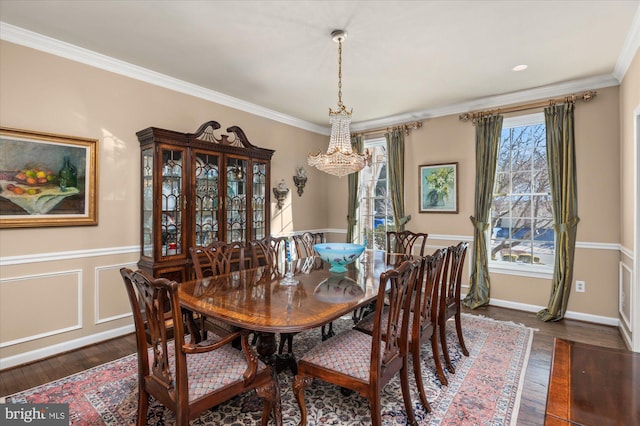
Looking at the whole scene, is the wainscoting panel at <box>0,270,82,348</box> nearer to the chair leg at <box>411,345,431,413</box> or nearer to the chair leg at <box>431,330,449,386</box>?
the chair leg at <box>411,345,431,413</box>

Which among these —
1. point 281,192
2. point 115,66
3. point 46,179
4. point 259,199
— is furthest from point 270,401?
→ point 281,192

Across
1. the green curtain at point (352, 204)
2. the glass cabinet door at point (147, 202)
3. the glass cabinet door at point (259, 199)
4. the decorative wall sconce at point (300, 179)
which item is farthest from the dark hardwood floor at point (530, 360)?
the decorative wall sconce at point (300, 179)

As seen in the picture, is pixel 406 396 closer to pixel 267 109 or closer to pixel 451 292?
pixel 451 292

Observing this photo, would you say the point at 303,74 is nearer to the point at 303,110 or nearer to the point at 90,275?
the point at 303,110

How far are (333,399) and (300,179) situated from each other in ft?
12.2

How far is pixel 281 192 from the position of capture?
507 cm

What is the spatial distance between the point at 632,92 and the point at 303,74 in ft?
10.6


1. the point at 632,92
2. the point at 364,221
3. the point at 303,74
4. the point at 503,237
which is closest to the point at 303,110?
the point at 303,74

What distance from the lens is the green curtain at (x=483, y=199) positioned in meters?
4.30

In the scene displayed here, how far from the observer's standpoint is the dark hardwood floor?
2253 millimetres

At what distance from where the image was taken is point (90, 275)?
10.4 feet

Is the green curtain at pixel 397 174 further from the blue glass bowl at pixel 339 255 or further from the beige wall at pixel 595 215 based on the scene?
the blue glass bowl at pixel 339 255

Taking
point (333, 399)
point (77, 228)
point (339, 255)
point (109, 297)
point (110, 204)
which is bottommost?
point (333, 399)

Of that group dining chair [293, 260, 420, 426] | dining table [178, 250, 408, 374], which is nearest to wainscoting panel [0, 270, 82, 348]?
dining table [178, 250, 408, 374]
